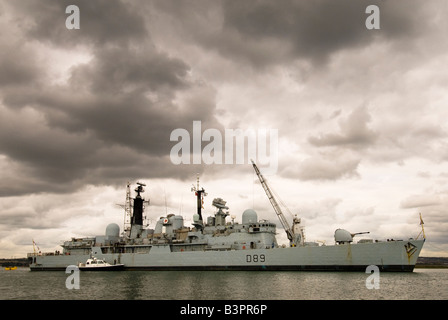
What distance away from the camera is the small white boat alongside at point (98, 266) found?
181ft

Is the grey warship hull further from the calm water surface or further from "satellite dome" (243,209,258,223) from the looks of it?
"satellite dome" (243,209,258,223)

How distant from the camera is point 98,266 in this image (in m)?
55.3

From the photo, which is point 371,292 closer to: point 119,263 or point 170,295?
point 170,295

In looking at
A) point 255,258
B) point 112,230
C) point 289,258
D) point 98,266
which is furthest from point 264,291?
point 112,230

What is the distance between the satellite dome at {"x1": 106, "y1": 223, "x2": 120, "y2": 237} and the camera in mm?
64250

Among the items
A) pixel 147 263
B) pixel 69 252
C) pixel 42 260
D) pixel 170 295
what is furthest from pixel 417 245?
pixel 42 260

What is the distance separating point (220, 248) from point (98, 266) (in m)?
22.2

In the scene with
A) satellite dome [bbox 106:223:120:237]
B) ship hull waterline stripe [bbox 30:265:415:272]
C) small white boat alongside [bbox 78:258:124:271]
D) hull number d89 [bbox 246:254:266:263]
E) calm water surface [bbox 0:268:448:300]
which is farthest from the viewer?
satellite dome [bbox 106:223:120:237]

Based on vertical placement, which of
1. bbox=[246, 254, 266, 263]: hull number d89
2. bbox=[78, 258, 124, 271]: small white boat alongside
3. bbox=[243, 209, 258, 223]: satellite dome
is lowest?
bbox=[78, 258, 124, 271]: small white boat alongside

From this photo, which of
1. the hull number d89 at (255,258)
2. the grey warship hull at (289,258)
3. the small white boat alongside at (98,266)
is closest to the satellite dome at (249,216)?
the grey warship hull at (289,258)

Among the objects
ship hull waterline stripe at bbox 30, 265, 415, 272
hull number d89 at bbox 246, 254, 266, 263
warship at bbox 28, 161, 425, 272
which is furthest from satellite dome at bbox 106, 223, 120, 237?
hull number d89 at bbox 246, 254, 266, 263

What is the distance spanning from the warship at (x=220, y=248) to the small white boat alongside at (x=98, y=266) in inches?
62.2

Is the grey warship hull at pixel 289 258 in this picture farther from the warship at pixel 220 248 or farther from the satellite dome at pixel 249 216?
the satellite dome at pixel 249 216

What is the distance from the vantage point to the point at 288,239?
51906 mm
